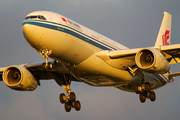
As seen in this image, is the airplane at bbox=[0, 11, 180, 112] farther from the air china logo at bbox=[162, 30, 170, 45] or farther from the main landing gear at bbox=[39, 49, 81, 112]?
the air china logo at bbox=[162, 30, 170, 45]

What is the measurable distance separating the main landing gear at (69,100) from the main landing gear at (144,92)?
20.9 ft

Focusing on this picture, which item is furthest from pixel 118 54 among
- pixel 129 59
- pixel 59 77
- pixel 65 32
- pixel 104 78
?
pixel 59 77

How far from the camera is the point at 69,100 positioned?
1361 inches

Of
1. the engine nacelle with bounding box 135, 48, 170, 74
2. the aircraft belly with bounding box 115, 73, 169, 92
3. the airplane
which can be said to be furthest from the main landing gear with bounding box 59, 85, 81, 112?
the engine nacelle with bounding box 135, 48, 170, 74

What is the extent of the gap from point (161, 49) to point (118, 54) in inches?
145

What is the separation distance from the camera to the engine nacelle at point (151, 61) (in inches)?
1060

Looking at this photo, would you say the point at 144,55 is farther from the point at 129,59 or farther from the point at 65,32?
the point at 65,32

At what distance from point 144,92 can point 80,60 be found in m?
9.04

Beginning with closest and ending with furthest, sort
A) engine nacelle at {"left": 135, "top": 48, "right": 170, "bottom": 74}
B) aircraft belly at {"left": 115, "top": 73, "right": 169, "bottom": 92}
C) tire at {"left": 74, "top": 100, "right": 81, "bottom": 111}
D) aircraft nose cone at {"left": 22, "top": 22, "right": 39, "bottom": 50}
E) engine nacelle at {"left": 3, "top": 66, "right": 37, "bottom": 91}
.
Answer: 1. aircraft nose cone at {"left": 22, "top": 22, "right": 39, "bottom": 50}
2. engine nacelle at {"left": 135, "top": 48, "right": 170, "bottom": 74}
3. engine nacelle at {"left": 3, "top": 66, "right": 37, "bottom": 91}
4. tire at {"left": 74, "top": 100, "right": 81, "bottom": 111}
5. aircraft belly at {"left": 115, "top": 73, "right": 169, "bottom": 92}

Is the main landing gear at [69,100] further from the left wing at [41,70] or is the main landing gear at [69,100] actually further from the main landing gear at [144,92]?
the main landing gear at [144,92]

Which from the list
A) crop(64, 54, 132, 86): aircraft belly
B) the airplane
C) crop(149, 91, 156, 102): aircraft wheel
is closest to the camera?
the airplane

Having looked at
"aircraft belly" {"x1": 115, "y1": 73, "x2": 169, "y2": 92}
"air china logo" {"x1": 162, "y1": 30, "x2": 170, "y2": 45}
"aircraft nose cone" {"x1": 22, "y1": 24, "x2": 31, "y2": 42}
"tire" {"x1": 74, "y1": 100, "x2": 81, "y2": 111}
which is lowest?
"tire" {"x1": 74, "y1": 100, "x2": 81, "y2": 111}

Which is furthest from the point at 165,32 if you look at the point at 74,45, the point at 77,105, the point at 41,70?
the point at 74,45

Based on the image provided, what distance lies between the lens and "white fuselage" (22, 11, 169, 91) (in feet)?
84.4
